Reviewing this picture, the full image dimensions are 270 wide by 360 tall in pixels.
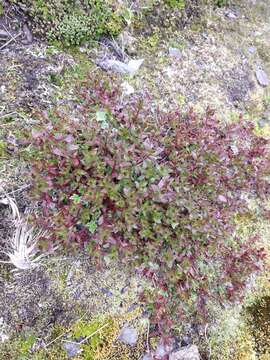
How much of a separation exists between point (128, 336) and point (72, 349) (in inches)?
20.6

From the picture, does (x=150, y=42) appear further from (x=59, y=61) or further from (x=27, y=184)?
(x=27, y=184)

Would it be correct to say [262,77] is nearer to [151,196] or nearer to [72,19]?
[72,19]

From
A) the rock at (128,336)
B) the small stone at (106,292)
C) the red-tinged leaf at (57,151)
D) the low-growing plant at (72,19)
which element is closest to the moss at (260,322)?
the rock at (128,336)

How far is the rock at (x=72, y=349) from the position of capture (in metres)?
3.69

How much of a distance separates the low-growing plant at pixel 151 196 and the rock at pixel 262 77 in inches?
54.9

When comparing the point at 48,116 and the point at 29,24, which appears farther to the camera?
the point at 29,24

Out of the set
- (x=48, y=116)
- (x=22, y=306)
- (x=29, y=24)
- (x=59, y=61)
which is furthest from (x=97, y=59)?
(x=22, y=306)

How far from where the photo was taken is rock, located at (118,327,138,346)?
3.85 meters

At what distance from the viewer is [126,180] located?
378 cm

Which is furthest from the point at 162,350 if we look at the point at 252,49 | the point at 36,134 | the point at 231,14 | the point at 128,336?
the point at 231,14

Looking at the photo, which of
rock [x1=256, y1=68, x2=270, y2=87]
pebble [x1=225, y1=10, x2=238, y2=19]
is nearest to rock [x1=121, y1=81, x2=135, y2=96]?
rock [x1=256, y1=68, x2=270, y2=87]

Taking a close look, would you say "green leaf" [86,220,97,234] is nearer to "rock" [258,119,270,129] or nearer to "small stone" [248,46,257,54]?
"rock" [258,119,270,129]

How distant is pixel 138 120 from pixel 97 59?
1137 mm

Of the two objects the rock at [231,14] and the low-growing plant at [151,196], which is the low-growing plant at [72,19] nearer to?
the low-growing plant at [151,196]
